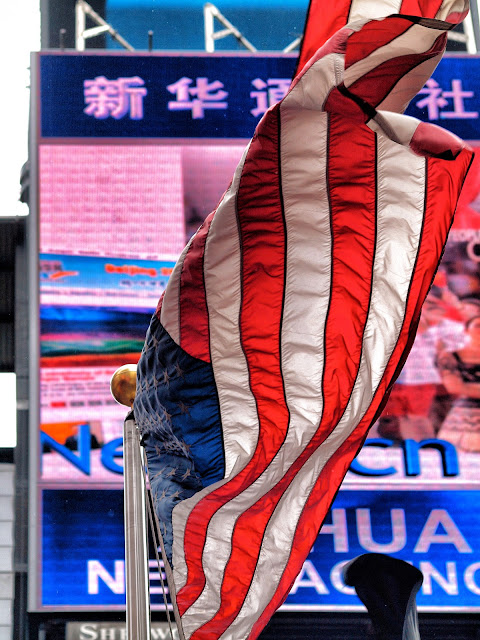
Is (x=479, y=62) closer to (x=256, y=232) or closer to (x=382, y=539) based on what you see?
(x=382, y=539)

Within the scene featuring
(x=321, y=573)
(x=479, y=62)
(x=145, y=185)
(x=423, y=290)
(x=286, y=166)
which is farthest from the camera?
(x=479, y=62)

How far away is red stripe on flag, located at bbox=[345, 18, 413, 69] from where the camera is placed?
237cm

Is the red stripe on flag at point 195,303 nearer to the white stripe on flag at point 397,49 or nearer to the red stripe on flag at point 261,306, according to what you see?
the red stripe on flag at point 261,306

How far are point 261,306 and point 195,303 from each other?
194 millimetres

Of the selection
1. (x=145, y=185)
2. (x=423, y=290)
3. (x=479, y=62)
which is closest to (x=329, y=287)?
(x=423, y=290)

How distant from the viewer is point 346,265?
2.99 m

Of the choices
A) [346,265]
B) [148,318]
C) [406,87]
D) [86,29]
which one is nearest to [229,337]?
[346,265]

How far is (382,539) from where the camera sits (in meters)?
8.01

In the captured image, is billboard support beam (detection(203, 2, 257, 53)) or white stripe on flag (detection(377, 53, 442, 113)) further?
billboard support beam (detection(203, 2, 257, 53))

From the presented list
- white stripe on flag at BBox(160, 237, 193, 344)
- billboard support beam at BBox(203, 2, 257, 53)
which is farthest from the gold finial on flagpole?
billboard support beam at BBox(203, 2, 257, 53)

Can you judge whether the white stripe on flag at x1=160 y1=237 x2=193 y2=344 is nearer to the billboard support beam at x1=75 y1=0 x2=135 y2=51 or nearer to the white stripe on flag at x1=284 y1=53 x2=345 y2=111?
the white stripe on flag at x1=284 y1=53 x2=345 y2=111

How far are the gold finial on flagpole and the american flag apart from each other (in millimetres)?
156

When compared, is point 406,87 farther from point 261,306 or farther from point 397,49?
point 261,306

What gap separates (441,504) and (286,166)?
5.83m
